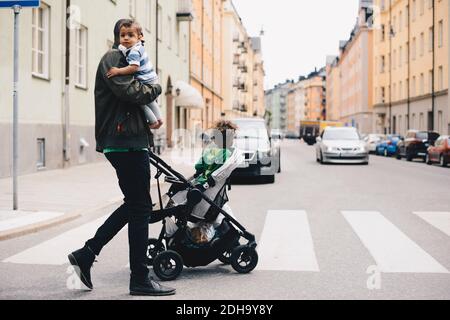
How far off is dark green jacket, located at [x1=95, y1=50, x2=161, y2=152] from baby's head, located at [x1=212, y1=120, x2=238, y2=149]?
4.12 feet

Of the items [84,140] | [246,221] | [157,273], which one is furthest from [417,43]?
[157,273]

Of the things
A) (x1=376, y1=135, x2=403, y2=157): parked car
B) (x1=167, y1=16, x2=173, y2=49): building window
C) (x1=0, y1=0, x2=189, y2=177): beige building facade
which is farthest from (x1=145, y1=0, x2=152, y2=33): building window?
(x1=376, y1=135, x2=403, y2=157): parked car

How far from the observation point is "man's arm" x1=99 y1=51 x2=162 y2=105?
14.8 ft

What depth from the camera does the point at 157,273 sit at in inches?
208

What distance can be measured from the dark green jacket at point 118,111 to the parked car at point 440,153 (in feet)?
72.9

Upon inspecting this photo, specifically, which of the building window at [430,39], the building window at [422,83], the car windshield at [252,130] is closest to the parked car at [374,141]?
the building window at [422,83]

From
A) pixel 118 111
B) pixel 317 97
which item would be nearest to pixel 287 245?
pixel 118 111

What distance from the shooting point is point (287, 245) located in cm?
706

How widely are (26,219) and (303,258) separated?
159 inches

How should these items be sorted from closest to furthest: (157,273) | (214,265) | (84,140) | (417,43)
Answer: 1. (157,273)
2. (214,265)
3. (84,140)
4. (417,43)

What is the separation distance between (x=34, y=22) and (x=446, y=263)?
43.7ft

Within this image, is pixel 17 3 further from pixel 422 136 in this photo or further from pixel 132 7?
pixel 422 136

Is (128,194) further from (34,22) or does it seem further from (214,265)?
(34,22)
